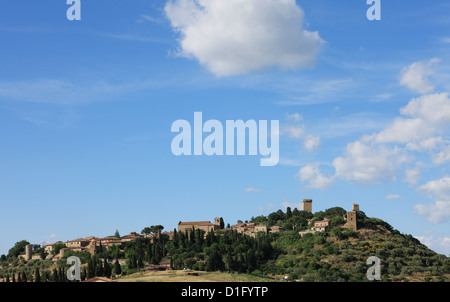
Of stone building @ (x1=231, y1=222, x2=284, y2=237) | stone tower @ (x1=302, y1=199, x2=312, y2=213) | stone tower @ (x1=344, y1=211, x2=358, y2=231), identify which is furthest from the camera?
stone tower @ (x1=302, y1=199, x2=312, y2=213)

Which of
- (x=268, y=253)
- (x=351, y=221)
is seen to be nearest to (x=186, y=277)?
(x=268, y=253)

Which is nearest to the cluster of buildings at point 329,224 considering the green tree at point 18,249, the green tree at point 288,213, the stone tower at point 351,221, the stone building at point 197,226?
the stone tower at point 351,221

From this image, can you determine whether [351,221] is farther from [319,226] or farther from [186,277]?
[186,277]

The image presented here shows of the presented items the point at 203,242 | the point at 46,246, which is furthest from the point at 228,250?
the point at 46,246

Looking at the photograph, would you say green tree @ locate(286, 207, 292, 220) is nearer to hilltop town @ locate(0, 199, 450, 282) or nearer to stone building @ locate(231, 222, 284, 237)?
hilltop town @ locate(0, 199, 450, 282)

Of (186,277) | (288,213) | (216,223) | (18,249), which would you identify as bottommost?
(186,277)

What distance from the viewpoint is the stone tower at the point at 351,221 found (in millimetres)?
133375

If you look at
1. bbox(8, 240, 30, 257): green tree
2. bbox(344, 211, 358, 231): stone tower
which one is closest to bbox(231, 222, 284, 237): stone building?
bbox(344, 211, 358, 231): stone tower

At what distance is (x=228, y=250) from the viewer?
124125mm

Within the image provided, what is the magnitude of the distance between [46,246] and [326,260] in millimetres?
84313

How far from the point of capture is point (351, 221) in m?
134

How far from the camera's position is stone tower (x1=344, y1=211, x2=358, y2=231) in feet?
438
